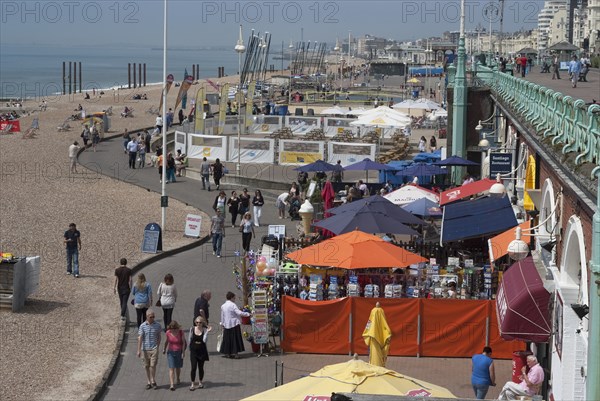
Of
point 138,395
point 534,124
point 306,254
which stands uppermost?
point 534,124

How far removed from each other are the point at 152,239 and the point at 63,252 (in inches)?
80.5

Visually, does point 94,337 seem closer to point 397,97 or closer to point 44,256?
point 44,256

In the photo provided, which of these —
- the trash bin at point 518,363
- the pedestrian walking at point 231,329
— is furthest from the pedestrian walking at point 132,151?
the trash bin at point 518,363

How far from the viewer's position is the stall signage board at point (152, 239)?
24828 mm

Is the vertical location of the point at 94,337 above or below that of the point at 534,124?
below

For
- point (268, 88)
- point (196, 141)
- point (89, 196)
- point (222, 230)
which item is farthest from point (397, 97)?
point (222, 230)

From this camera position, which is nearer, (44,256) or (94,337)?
(94,337)

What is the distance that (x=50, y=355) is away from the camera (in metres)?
16.6

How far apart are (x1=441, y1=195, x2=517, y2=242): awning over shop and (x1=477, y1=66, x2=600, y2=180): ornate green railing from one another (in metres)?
1.83

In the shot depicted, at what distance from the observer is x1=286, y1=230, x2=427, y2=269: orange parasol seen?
17844 mm

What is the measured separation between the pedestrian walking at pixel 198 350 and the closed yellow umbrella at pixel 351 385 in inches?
176

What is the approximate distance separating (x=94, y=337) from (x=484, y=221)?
297 inches

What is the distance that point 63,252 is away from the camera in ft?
81.0

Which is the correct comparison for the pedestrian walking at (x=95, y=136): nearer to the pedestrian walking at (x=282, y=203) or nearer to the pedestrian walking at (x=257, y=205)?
the pedestrian walking at (x=282, y=203)
